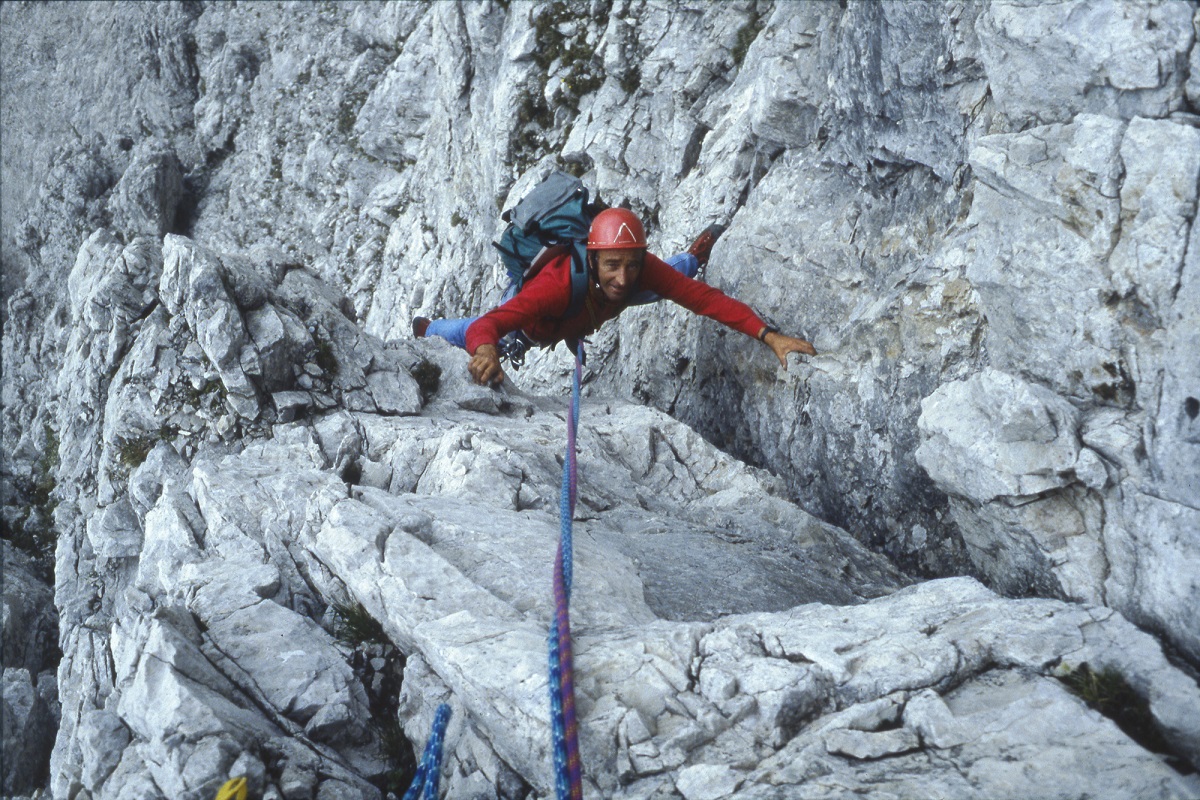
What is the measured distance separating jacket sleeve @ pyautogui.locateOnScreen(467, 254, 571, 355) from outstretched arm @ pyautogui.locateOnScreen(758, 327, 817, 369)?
256 cm

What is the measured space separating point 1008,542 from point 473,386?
701cm

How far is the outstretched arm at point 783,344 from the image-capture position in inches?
377

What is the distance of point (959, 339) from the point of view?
811cm

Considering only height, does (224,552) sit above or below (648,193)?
below

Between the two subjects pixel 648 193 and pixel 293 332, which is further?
pixel 648 193

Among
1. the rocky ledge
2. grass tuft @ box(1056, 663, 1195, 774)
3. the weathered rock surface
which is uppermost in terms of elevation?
grass tuft @ box(1056, 663, 1195, 774)

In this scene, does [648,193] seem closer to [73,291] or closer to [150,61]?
[73,291]

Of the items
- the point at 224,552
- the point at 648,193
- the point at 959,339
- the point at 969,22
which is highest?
the point at 969,22

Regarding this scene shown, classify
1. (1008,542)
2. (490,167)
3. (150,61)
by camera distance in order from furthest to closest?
(150,61)
(490,167)
(1008,542)

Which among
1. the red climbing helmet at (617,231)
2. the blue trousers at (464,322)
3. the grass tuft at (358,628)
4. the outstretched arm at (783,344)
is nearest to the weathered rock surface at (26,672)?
the grass tuft at (358,628)

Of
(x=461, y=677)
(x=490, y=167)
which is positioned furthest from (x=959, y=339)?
(x=490, y=167)

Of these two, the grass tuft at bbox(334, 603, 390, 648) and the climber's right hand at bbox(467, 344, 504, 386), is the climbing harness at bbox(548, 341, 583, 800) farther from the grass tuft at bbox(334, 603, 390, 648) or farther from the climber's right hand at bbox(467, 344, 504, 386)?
the climber's right hand at bbox(467, 344, 504, 386)

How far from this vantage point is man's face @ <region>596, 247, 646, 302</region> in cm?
948

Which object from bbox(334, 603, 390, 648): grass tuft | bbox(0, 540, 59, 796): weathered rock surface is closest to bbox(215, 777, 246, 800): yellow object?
bbox(334, 603, 390, 648): grass tuft
